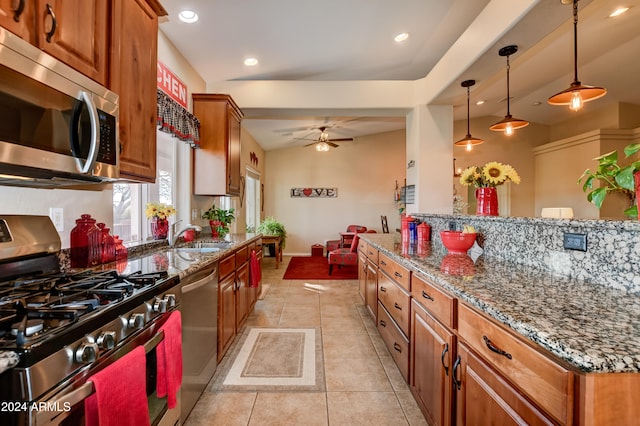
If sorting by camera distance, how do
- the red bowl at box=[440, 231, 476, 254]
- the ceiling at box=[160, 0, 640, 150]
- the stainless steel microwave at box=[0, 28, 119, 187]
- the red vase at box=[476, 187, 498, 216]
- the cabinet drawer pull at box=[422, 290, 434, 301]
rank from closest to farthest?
the stainless steel microwave at box=[0, 28, 119, 187] < the cabinet drawer pull at box=[422, 290, 434, 301] < the red bowl at box=[440, 231, 476, 254] < the red vase at box=[476, 187, 498, 216] < the ceiling at box=[160, 0, 640, 150]

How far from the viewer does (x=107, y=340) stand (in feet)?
3.19

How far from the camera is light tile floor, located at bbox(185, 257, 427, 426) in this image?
5.86ft

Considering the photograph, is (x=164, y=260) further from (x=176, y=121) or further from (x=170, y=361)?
(x=176, y=121)

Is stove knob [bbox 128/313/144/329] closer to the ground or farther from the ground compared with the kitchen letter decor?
closer to the ground

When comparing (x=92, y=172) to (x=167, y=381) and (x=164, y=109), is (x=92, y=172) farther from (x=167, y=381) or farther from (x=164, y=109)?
(x=164, y=109)

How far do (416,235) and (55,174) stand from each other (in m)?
2.84

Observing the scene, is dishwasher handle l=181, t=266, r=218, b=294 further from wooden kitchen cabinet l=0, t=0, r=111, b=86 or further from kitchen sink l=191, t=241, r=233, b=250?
wooden kitchen cabinet l=0, t=0, r=111, b=86

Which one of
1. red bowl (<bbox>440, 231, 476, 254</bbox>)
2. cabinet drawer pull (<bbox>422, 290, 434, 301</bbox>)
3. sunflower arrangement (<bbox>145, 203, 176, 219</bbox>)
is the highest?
sunflower arrangement (<bbox>145, 203, 176, 219</bbox>)

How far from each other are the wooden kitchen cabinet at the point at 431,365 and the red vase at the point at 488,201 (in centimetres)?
96

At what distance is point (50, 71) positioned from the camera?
111 cm

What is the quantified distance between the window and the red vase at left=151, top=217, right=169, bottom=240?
0.13m

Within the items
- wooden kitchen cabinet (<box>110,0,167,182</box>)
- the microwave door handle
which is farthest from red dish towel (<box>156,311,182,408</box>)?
wooden kitchen cabinet (<box>110,0,167,182</box>)

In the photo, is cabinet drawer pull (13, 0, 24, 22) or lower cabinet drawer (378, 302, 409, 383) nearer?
cabinet drawer pull (13, 0, 24, 22)

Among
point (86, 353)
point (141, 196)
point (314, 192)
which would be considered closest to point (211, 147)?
point (141, 196)
